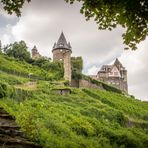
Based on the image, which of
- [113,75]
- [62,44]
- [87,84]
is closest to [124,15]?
[87,84]

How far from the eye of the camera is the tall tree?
12422mm

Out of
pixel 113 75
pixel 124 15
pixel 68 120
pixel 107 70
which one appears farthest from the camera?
pixel 107 70

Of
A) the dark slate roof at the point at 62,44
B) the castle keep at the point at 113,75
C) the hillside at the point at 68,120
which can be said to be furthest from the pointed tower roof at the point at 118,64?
the hillside at the point at 68,120

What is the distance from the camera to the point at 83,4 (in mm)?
13508

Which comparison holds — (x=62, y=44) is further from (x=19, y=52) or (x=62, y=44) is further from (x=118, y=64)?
(x=118, y=64)

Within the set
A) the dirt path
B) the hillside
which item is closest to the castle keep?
the hillside

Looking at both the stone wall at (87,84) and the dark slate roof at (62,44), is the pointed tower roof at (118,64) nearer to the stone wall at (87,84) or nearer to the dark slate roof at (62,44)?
the dark slate roof at (62,44)

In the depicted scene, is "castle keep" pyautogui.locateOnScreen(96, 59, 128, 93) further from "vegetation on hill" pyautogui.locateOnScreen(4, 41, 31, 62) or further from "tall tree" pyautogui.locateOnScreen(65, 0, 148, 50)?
"tall tree" pyautogui.locateOnScreen(65, 0, 148, 50)

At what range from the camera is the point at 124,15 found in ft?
42.5

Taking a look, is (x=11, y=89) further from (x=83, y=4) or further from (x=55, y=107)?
(x=83, y=4)

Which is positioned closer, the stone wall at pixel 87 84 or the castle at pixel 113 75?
the stone wall at pixel 87 84

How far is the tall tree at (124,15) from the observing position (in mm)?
12422

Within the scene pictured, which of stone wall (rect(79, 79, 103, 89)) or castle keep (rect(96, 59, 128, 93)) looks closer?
stone wall (rect(79, 79, 103, 89))

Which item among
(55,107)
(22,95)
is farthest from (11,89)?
(55,107)
